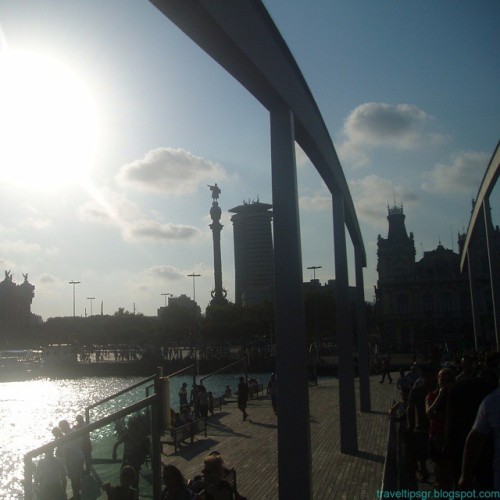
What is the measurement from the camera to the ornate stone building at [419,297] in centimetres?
6575

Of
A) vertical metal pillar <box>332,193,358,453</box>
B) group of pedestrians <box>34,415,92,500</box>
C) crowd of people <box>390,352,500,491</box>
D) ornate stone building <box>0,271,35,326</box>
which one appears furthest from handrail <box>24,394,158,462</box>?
ornate stone building <box>0,271,35,326</box>

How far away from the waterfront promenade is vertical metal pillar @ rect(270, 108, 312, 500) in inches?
7.0

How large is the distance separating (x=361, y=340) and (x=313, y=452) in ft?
20.0

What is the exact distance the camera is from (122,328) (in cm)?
9450

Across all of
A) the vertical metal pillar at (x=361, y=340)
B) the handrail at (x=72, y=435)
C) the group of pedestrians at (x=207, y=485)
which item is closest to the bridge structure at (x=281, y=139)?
the group of pedestrians at (x=207, y=485)

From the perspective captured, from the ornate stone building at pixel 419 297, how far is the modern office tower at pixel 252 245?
4622 inches

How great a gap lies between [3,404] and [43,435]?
17.8 metres

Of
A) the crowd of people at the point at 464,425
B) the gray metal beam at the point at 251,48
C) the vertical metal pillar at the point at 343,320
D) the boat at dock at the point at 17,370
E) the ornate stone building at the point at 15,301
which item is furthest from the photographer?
the ornate stone building at the point at 15,301

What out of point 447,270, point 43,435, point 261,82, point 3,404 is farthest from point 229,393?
point 447,270

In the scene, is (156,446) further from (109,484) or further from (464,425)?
(464,425)

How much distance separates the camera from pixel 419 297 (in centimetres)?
6788

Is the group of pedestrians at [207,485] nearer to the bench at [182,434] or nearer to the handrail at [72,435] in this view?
the handrail at [72,435]

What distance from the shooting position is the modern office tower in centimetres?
18988

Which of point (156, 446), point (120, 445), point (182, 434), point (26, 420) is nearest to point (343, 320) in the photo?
point (182, 434)
